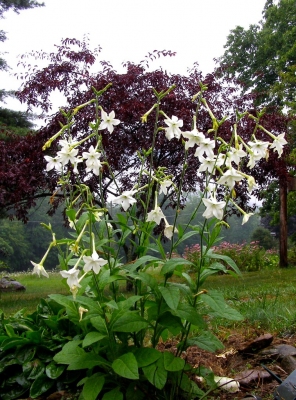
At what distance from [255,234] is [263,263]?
257 inches

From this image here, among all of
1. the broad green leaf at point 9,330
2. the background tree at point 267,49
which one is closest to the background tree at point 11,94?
the background tree at point 267,49

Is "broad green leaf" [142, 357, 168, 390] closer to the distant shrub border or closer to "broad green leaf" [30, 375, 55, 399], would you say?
"broad green leaf" [30, 375, 55, 399]

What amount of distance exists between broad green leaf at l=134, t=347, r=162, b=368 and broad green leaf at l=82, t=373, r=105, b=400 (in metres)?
0.17

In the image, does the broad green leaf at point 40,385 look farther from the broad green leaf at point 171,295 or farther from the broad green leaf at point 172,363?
the broad green leaf at point 171,295

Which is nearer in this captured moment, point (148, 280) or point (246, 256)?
point (148, 280)

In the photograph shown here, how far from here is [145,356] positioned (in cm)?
183

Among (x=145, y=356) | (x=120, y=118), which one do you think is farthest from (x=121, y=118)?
(x=145, y=356)

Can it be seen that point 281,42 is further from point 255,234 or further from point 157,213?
point 157,213

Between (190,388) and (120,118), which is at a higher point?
(120,118)

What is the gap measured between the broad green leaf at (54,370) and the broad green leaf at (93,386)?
0.31m

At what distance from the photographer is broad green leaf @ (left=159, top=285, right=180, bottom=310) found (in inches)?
64.6

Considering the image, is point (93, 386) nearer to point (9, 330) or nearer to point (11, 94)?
point (9, 330)

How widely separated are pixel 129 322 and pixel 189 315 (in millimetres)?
238

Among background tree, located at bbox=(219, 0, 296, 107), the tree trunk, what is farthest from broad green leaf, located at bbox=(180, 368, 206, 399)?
background tree, located at bbox=(219, 0, 296, 107)
